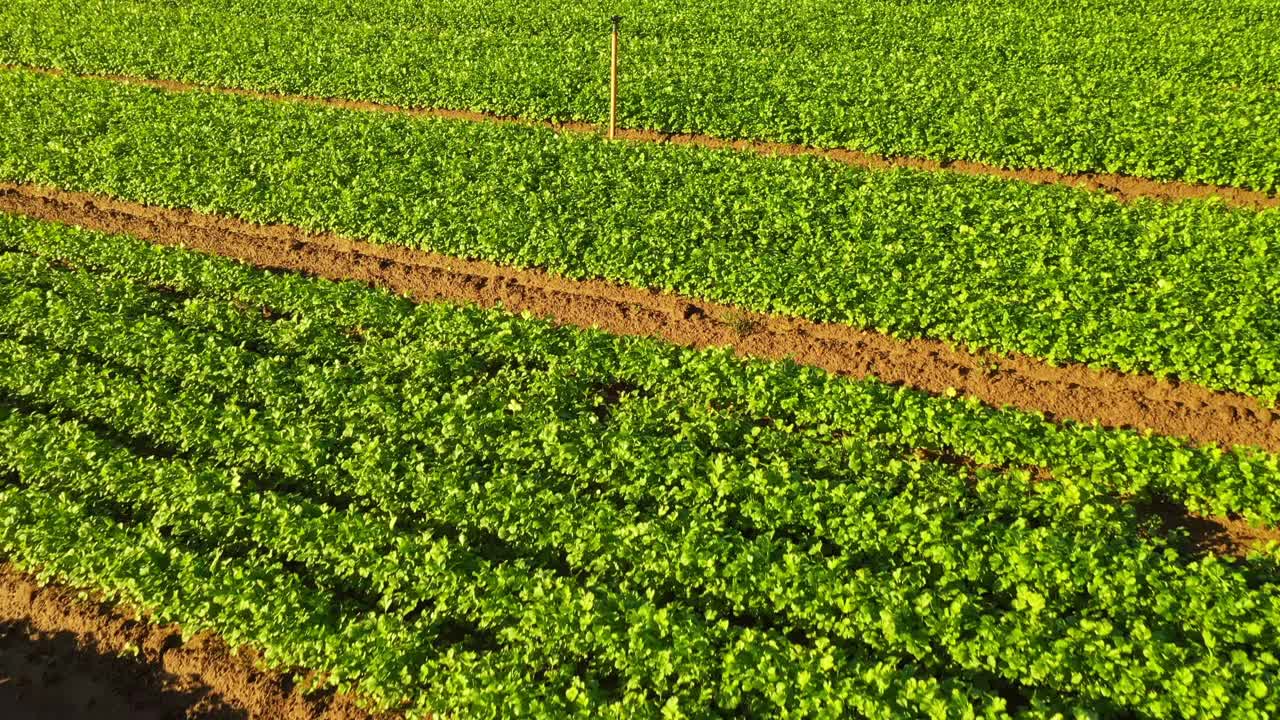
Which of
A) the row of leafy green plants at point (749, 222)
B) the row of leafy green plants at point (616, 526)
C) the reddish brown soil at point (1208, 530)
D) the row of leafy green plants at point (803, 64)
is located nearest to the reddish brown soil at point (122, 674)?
the row of leafy green plants at point (616, 526)

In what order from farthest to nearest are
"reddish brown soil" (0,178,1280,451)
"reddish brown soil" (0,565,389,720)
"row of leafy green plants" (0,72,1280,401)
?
"row of leafy green plants" (0,72,1280,401) → "reddish brown soil" (0,178,1280,451) → "reddish brown soil" (0,565,389,720)

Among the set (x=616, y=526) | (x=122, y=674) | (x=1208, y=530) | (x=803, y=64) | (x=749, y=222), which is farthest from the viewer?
(x=803, y=64)

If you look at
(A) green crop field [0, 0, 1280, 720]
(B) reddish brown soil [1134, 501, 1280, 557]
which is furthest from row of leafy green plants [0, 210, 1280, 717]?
(B) reddish brown soil [1134, 501, 1280, 557]

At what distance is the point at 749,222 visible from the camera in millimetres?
14125

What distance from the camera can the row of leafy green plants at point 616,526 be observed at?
662 cm

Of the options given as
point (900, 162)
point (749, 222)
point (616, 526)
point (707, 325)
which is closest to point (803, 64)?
point (900, 162)

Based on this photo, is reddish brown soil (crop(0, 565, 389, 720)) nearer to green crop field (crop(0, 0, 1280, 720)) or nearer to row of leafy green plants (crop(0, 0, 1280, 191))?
green crop field (crop(0, 0, 1280, 720))

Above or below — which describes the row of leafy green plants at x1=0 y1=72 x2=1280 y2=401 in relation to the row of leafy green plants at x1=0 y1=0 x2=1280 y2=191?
below

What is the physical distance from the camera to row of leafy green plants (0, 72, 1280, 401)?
37.0ft

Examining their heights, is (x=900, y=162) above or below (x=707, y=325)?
above

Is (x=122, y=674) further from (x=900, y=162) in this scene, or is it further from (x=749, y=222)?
(x=900, y=162)

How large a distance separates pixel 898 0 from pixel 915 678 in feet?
90.8

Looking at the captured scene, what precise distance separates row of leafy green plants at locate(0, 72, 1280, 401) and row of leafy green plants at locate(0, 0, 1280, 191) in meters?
2.91

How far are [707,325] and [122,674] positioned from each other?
355 inches
